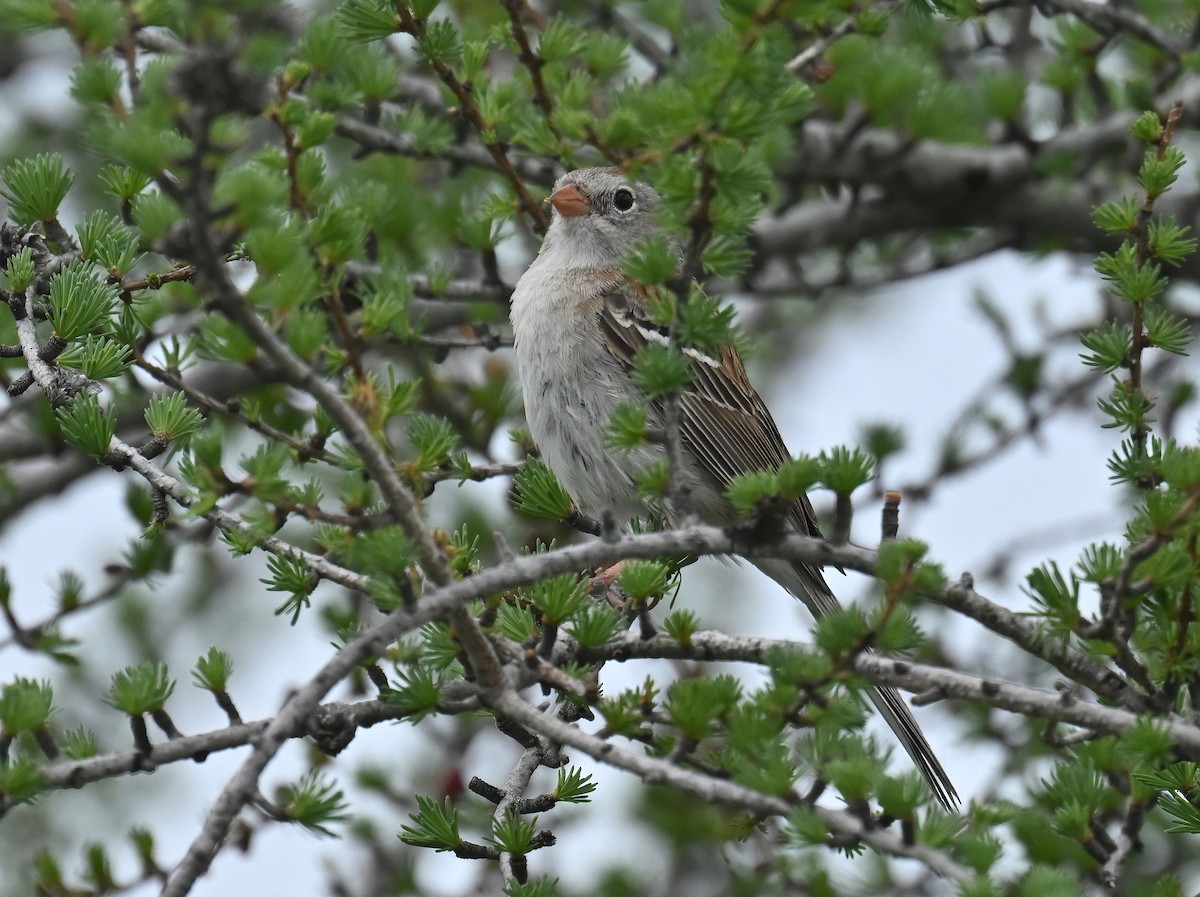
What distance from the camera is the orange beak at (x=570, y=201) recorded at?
5.93m

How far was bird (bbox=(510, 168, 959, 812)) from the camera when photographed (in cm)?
530

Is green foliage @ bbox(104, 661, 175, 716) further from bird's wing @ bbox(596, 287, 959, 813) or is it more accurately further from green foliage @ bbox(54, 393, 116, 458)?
bird's wing @ bbox(596, 287, 959, 813)

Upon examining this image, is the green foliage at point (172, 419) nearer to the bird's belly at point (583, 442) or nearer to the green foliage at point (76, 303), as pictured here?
the green foliage at point (76, 303)

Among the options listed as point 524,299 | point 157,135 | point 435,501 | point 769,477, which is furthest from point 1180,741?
point 435,501

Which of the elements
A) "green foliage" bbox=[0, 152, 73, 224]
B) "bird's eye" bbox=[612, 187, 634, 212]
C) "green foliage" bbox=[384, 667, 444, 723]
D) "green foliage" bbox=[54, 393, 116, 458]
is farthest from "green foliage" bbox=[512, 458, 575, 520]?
"bird's eye" bbox=[612, 187, 634, 212]

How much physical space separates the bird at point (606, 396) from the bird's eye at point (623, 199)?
0.25 feet

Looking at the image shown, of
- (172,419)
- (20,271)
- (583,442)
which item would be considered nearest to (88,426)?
(172,419)

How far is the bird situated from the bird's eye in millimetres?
77

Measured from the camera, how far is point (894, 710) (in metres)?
5.12

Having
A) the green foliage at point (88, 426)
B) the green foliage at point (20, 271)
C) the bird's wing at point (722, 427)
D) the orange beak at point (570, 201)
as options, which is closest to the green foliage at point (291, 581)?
the green foliage at point (88, 426)

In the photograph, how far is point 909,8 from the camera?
187 inches

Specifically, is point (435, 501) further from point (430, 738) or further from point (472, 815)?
point (472, 815)

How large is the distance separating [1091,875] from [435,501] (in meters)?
4.37

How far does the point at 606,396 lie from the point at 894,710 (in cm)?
157
